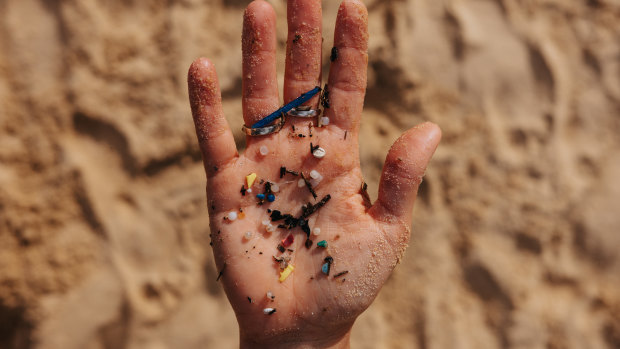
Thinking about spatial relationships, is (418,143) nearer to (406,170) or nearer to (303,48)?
(406,170)

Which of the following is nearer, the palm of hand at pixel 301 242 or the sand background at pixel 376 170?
the palm of hand at pixel 301 242

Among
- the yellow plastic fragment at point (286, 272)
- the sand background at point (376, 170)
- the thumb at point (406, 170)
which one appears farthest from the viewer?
the sand background at point (376, 170)

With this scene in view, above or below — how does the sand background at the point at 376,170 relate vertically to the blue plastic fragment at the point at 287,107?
below

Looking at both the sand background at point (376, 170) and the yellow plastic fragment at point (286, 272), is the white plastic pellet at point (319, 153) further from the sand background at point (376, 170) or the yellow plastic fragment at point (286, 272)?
the sand background at point (376, 170)

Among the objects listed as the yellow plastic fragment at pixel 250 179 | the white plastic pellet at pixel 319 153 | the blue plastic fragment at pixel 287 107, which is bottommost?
the yellow plastic fragment at pixel 250 179

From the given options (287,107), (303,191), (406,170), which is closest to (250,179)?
(303,191)

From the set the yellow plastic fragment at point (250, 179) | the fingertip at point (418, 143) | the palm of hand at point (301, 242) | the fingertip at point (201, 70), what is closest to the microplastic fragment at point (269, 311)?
the palm of hand at point (301, 242)

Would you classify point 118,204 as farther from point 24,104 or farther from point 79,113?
point 24,104

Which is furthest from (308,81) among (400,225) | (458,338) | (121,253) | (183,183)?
(458,338)
